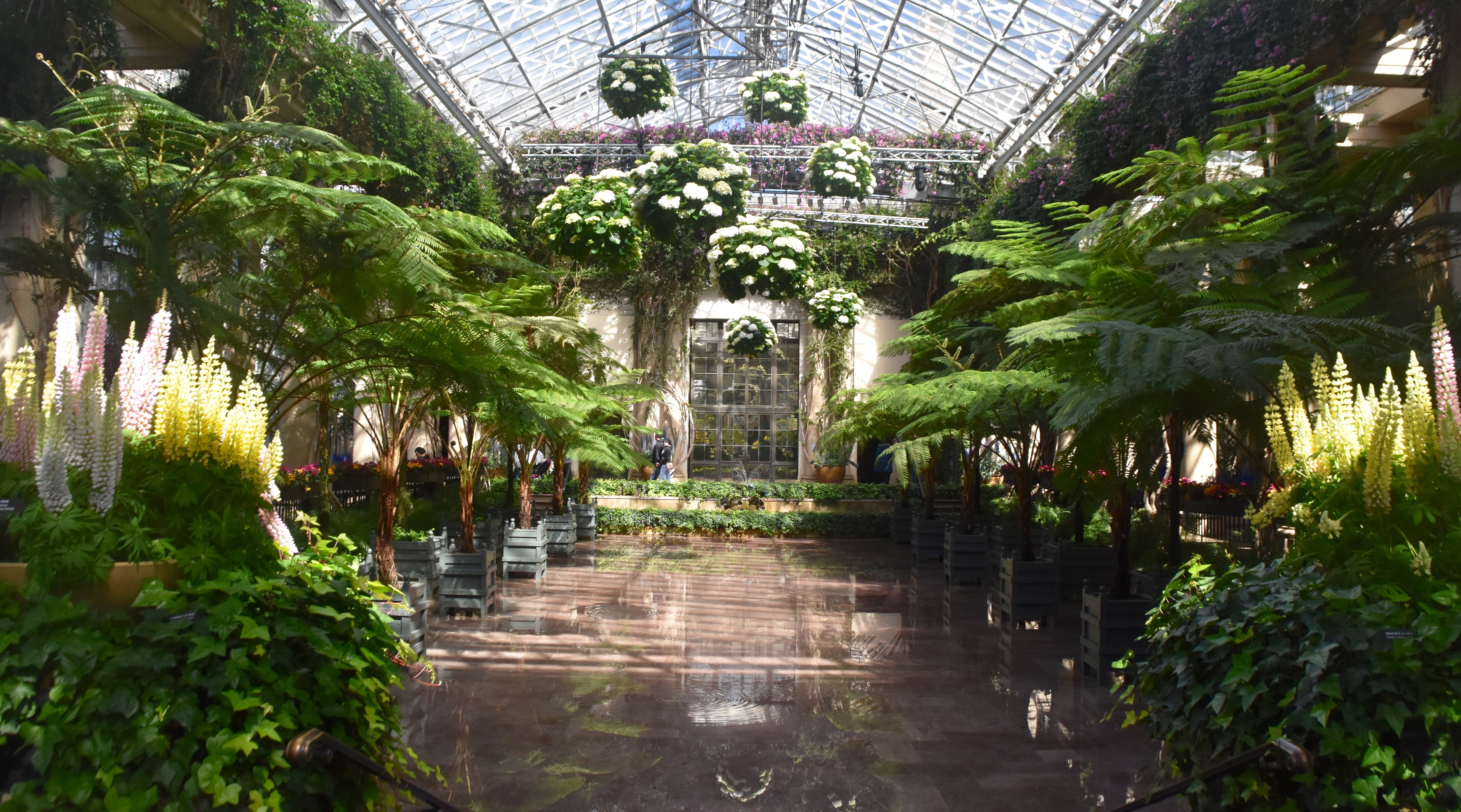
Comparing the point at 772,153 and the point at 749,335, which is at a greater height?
the point at 772,153

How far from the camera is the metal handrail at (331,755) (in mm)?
2023

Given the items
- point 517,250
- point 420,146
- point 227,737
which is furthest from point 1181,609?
point 517,250

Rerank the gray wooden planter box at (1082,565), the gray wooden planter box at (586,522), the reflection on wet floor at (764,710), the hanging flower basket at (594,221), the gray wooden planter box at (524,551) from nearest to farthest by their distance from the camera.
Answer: the reflection on wet floor at (764,710) → the hanging flower basket at (594,221) → the gray wooden planter box at (1082,565) → the gray wooden planter box at (524,551) → the gray wooden planter box at (586,522)

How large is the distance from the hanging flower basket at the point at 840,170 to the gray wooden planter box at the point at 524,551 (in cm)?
442

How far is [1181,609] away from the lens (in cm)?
292

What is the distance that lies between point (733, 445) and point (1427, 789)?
1637 cm

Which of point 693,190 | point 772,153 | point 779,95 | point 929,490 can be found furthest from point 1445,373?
point 772,153

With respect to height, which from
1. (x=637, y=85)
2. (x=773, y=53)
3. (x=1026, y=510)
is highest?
(x=773, y=53)

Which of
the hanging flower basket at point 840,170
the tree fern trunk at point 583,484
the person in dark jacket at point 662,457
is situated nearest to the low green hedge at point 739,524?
the tree fern trunk at point 583,484

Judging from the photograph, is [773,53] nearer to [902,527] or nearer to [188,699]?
[902,527]

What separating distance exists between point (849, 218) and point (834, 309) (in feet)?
17.1

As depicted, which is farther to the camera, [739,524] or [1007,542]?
[739,524]

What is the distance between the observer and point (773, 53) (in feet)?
41.7

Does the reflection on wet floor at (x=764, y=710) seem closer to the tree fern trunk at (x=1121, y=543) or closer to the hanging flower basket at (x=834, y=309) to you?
the tree fern trunk at (x=1121, y=543)
